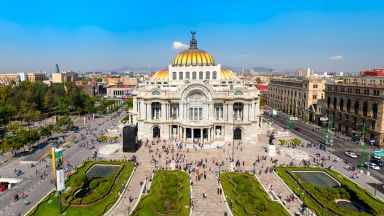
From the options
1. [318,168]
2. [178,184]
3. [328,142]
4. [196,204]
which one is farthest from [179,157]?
[328,142]

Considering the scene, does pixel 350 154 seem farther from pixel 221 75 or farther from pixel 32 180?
pixel 32 180

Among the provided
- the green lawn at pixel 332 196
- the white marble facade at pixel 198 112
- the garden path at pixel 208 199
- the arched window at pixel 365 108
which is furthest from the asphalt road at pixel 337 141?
the garden path at pixel 208 199

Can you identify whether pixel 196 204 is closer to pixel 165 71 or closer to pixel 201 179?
pixel 201 179

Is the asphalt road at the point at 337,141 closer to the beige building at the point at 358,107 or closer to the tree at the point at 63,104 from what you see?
the beige building at the point at 358,107

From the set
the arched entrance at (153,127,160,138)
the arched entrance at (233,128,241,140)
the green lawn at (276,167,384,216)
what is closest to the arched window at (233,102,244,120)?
the arched entrance at (233,128,241,140)

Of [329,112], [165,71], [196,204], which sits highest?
[165,71]

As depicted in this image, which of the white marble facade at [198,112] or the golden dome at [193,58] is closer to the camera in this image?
the white marble facade at [198,112]
